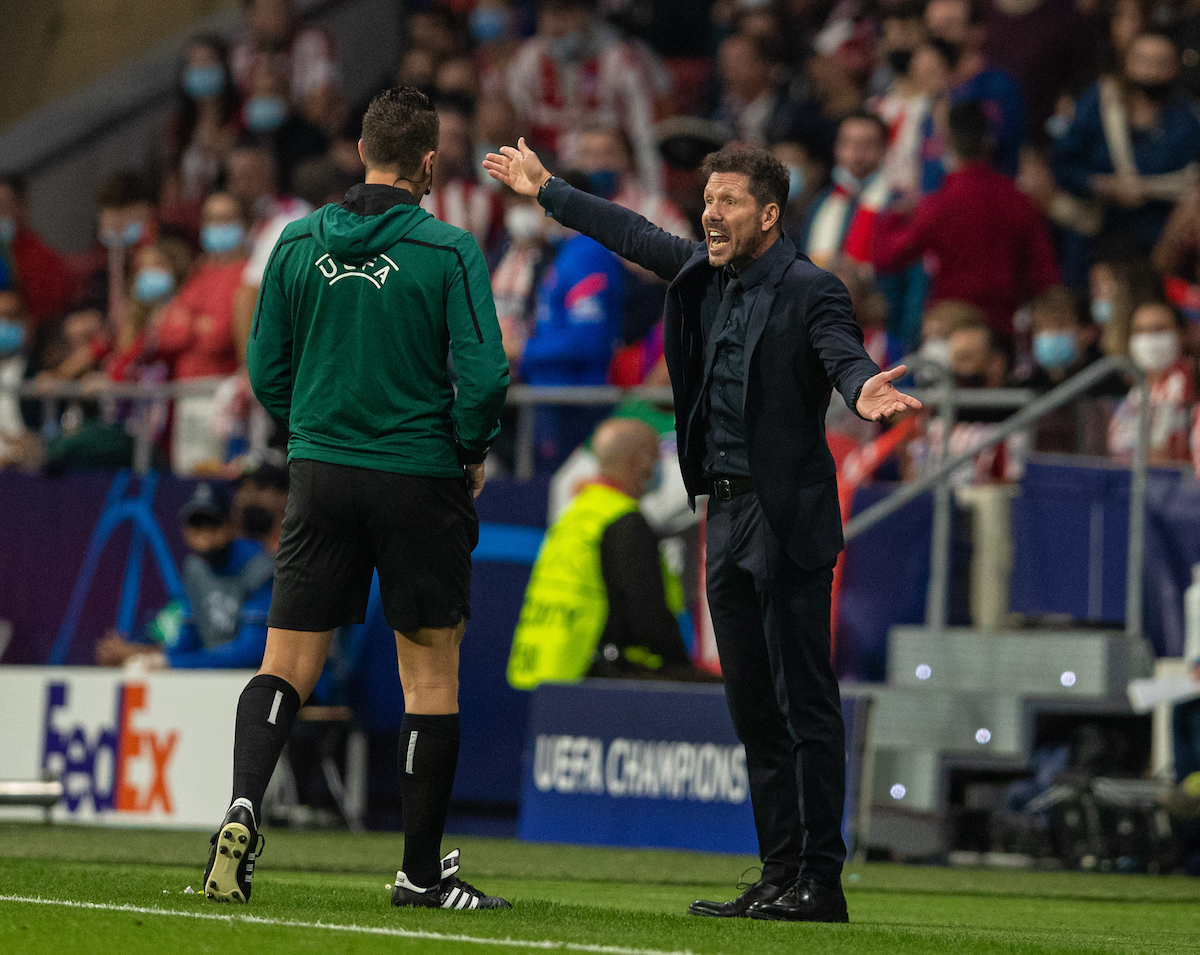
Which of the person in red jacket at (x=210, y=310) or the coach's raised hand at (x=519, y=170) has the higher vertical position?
the person in red jacket at (x=210, y=310)

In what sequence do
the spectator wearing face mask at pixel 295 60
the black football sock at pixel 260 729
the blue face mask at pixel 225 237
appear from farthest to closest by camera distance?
the spectator wearing face mask at pixel 295 60
the blue face mask at pixel 225 237
the black football sock at pixel 260 729

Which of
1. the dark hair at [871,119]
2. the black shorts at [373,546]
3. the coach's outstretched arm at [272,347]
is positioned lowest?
the black shorts at [373,546]

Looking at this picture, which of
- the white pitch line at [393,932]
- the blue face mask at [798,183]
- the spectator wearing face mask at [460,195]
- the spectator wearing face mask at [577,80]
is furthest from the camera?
the spectator wearing face mask at [577,80]

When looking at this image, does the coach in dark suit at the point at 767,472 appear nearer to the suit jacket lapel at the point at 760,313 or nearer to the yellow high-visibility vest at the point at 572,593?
the suit jacket lapel at the point at 760,313

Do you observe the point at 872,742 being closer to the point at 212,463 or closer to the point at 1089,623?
the point at 1089,623

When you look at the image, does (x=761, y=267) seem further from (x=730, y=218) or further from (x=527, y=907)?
(x=527, y=907)

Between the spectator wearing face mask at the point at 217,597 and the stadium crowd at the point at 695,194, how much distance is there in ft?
3.83

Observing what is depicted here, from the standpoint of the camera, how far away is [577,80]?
1593 cm

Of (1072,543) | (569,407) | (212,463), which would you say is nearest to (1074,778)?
(1072,543)

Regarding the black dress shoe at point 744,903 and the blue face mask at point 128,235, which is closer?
the black dress shoe at point 744,903

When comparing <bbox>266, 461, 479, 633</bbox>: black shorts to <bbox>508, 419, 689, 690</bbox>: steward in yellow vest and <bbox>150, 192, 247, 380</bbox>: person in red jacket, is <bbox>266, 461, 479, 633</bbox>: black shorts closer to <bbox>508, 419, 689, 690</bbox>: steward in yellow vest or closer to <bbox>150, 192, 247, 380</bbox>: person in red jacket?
<bbox>508, 419, 689, 690</bbox>: steward in yellow vest

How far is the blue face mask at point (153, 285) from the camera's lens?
15000 mm

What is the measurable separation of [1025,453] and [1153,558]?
33.2 inches

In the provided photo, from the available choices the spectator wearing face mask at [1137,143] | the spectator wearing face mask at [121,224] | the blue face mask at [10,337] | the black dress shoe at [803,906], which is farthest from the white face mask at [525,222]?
the black dress shoe at [803,906]
